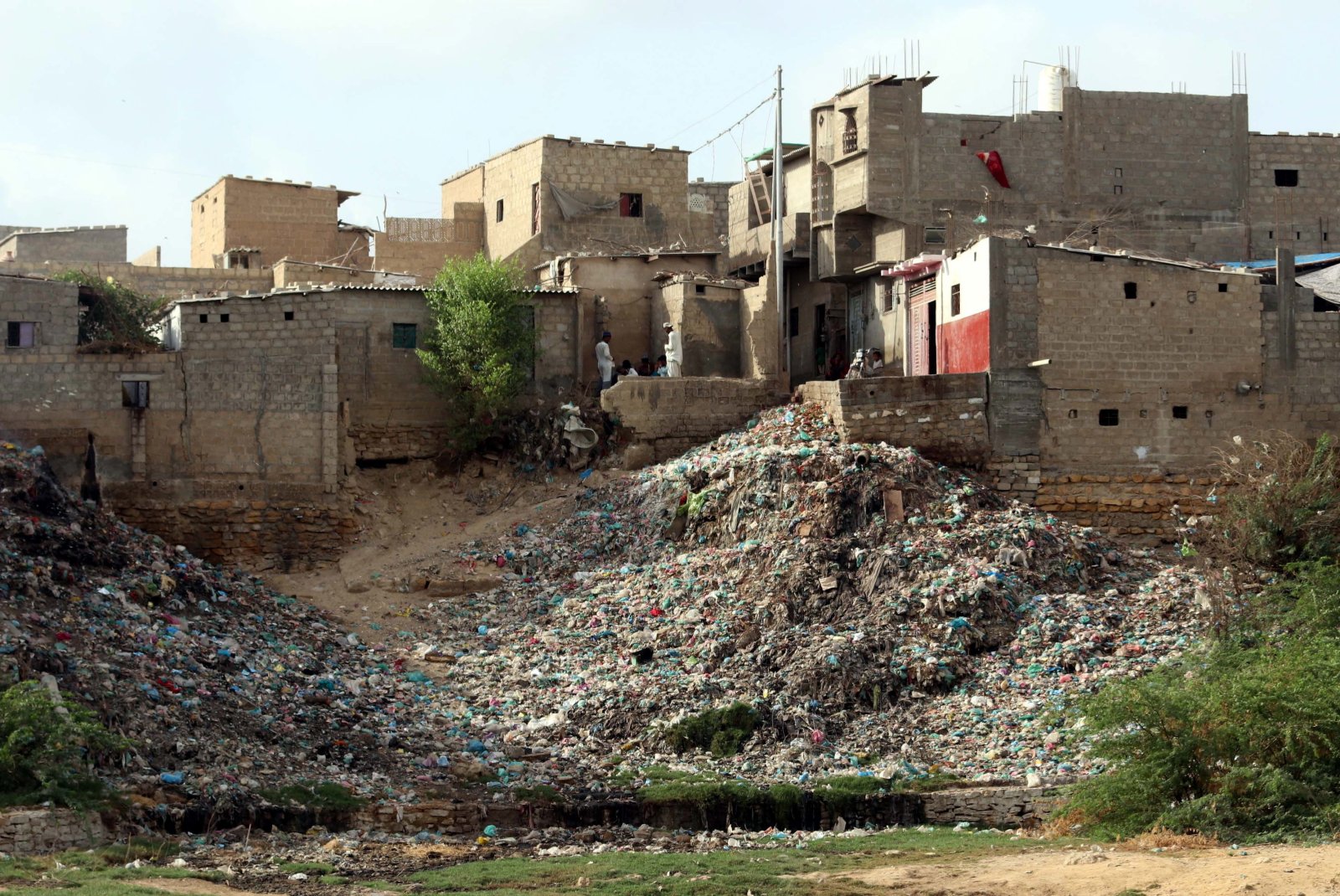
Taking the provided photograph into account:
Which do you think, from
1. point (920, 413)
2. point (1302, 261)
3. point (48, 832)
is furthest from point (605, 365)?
point (48, 832)

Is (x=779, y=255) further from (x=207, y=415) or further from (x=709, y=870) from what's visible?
(x=709, y=870)

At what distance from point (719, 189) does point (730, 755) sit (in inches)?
706

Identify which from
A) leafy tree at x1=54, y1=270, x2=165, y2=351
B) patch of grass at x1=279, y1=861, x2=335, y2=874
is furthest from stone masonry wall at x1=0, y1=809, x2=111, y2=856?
leafy tree at x1=54, y1=270, x2=165, y2=351

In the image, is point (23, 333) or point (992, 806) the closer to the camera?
point (992, 806)

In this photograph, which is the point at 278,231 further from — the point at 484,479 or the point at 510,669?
the point at 510,669

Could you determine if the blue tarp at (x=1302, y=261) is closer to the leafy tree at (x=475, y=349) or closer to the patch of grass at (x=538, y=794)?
the leafy tree at (x=475, y=349)

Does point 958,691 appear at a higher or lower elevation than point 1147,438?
lower

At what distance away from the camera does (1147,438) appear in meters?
25.5

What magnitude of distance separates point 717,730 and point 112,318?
1109 cm

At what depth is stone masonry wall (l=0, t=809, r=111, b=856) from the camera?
1564 centimetres

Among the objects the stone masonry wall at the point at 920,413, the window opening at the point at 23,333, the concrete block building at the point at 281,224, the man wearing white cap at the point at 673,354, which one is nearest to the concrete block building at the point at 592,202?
the concrete block building at the point at 281,224

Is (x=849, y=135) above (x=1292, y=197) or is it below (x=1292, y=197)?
above

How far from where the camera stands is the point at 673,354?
89.0ft

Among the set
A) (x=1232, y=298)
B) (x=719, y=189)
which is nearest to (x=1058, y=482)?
(x=1232, y=298)
